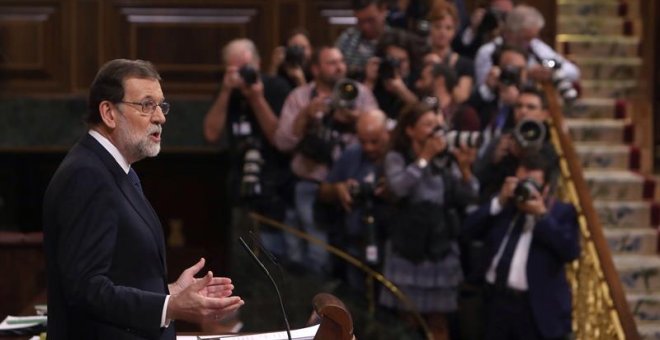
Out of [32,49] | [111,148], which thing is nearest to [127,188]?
[111,148]

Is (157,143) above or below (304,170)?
above

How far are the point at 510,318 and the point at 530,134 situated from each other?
0.90m

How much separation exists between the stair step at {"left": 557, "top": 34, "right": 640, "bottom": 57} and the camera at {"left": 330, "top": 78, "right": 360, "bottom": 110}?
3.56 meters

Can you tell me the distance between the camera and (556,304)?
20.3ft

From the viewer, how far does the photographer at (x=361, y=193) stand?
6738 millimetres

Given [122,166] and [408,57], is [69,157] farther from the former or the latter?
[408,57]

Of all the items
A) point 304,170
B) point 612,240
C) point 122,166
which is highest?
point 122,166

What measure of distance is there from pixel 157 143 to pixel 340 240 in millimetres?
3898

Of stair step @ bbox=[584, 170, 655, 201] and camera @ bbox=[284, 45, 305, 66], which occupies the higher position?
camera @ bbox=[284, 45, 305, 66]

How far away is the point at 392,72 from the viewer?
24.0 ft

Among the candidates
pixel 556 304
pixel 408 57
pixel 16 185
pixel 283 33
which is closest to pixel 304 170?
pixel 408 57

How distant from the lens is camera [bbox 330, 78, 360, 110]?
22.8 ft

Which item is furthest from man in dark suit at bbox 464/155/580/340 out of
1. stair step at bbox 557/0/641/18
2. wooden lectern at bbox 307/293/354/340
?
stair step at bbox 557/0/641/18

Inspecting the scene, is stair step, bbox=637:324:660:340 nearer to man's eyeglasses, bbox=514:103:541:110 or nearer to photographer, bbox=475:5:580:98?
man's eyeglasses, bbox=514:103:541:110
